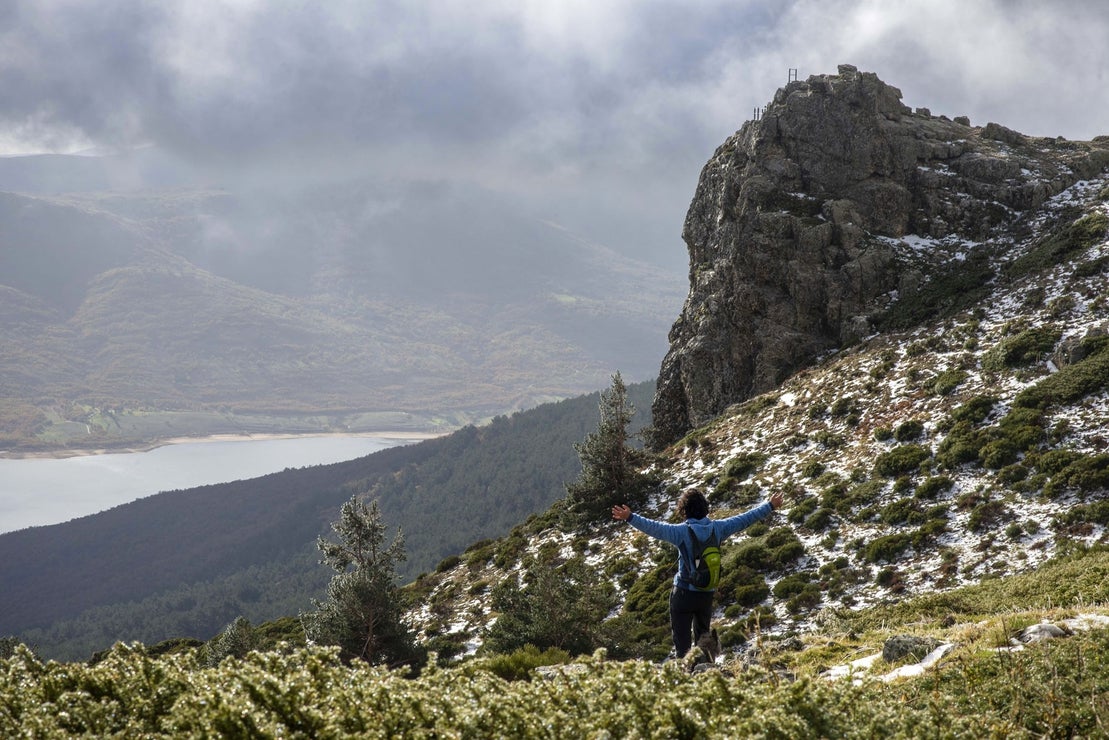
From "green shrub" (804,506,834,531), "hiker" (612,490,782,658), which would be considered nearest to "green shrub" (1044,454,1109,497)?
"green shrub" (804,506,834,531)

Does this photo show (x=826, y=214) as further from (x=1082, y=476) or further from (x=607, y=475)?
(x=1082, y=476)

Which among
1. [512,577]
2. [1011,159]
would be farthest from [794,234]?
[512,577]

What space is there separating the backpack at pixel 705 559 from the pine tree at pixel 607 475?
24.4 metres

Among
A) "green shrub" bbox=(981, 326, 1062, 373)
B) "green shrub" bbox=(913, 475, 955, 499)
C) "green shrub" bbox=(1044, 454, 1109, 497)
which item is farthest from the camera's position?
"green shrub" bbox=(981, 326, 1062, 373)

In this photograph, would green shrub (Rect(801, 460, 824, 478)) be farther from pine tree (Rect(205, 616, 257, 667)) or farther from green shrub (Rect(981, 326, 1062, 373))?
pine tree (Rect(205, 616, 257, 667))

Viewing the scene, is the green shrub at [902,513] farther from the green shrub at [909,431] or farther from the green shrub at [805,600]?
the green shrub at [909,431]

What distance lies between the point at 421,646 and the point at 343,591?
3.34 meters

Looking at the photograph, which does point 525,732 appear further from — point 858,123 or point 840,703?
point 858,123

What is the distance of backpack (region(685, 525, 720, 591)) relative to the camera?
365 inches

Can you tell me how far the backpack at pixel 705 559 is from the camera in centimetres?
927

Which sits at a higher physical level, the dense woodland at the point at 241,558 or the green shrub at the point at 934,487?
the green shrub at the point at 934,487

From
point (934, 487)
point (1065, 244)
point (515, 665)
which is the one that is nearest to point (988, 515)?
point (934, 487)

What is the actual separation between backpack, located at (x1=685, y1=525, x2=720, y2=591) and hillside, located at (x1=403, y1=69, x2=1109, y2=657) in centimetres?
659

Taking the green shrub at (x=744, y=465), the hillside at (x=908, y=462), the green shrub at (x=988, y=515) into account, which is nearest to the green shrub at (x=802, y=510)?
the hillside at (x=908, y=462)
